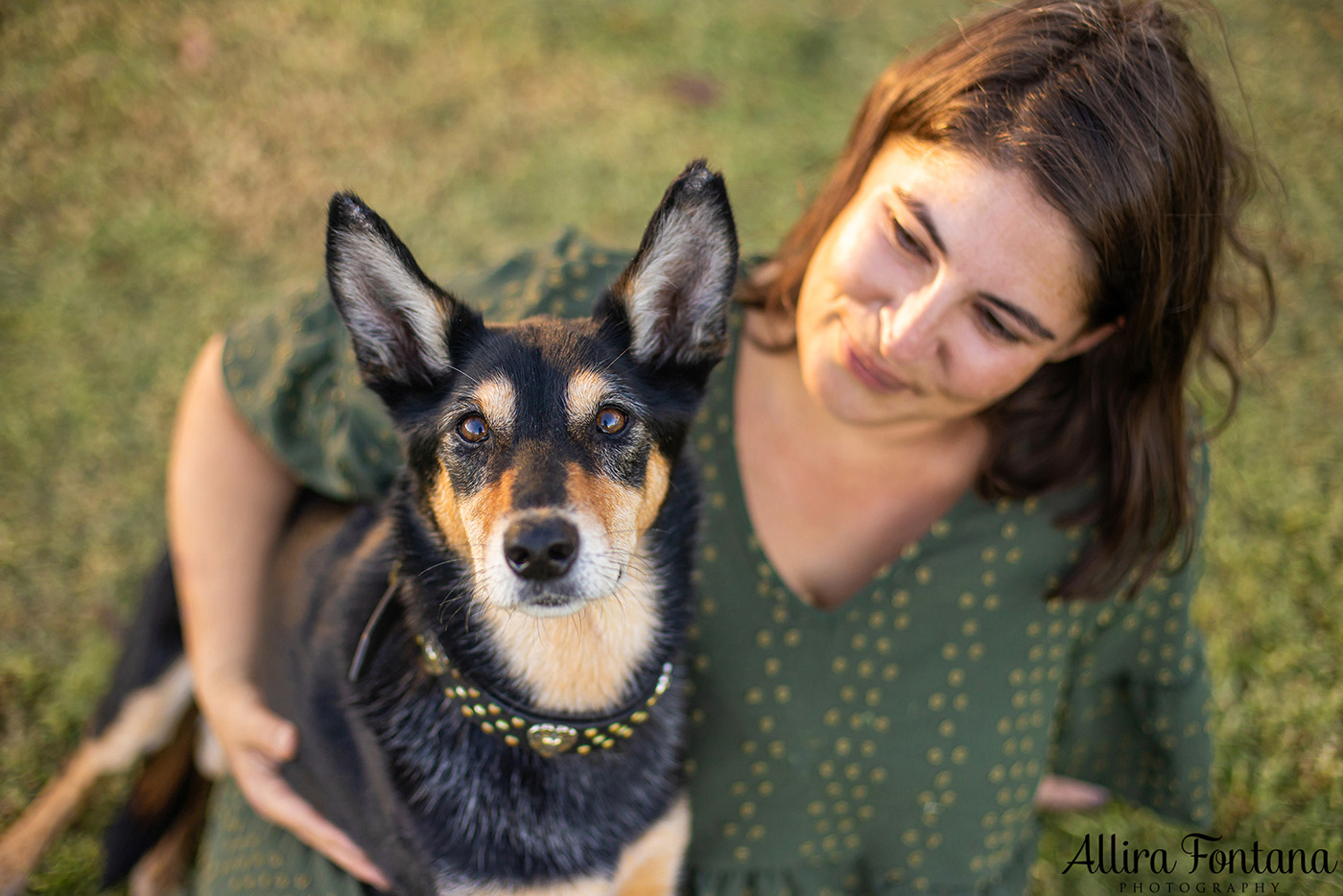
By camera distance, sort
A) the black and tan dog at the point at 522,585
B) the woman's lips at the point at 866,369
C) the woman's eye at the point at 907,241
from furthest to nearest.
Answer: the woman's lips at the point at 866,369 → the woman's eye at the point at 907,241 → the black and tan dog at the point at 522,585

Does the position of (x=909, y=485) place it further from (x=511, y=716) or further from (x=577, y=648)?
(x=511, y=716)

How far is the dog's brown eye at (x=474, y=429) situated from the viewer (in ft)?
5.88

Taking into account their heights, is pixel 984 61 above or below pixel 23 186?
above

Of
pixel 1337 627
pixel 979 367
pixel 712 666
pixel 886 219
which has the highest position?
pixel 886 219

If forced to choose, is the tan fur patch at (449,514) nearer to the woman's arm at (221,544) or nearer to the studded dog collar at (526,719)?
the studded dog collar at (526,719)

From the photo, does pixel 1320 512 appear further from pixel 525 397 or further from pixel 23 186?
pixel 23 186

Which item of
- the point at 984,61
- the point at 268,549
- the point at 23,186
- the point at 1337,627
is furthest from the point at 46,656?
the point at 1337,627

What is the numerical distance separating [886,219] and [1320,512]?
315 centimetres

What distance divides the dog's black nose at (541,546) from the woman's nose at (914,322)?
Answer: 86 cm

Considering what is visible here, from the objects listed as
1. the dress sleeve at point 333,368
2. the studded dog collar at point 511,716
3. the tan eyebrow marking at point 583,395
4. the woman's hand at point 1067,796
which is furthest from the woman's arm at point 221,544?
the woman's hand at point 1067,796

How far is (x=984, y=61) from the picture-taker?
6.54 ft

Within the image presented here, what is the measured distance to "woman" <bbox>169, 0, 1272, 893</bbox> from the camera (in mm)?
1941

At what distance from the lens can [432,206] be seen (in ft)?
15.1

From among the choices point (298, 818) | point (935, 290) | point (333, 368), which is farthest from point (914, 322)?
point (298, 818)
